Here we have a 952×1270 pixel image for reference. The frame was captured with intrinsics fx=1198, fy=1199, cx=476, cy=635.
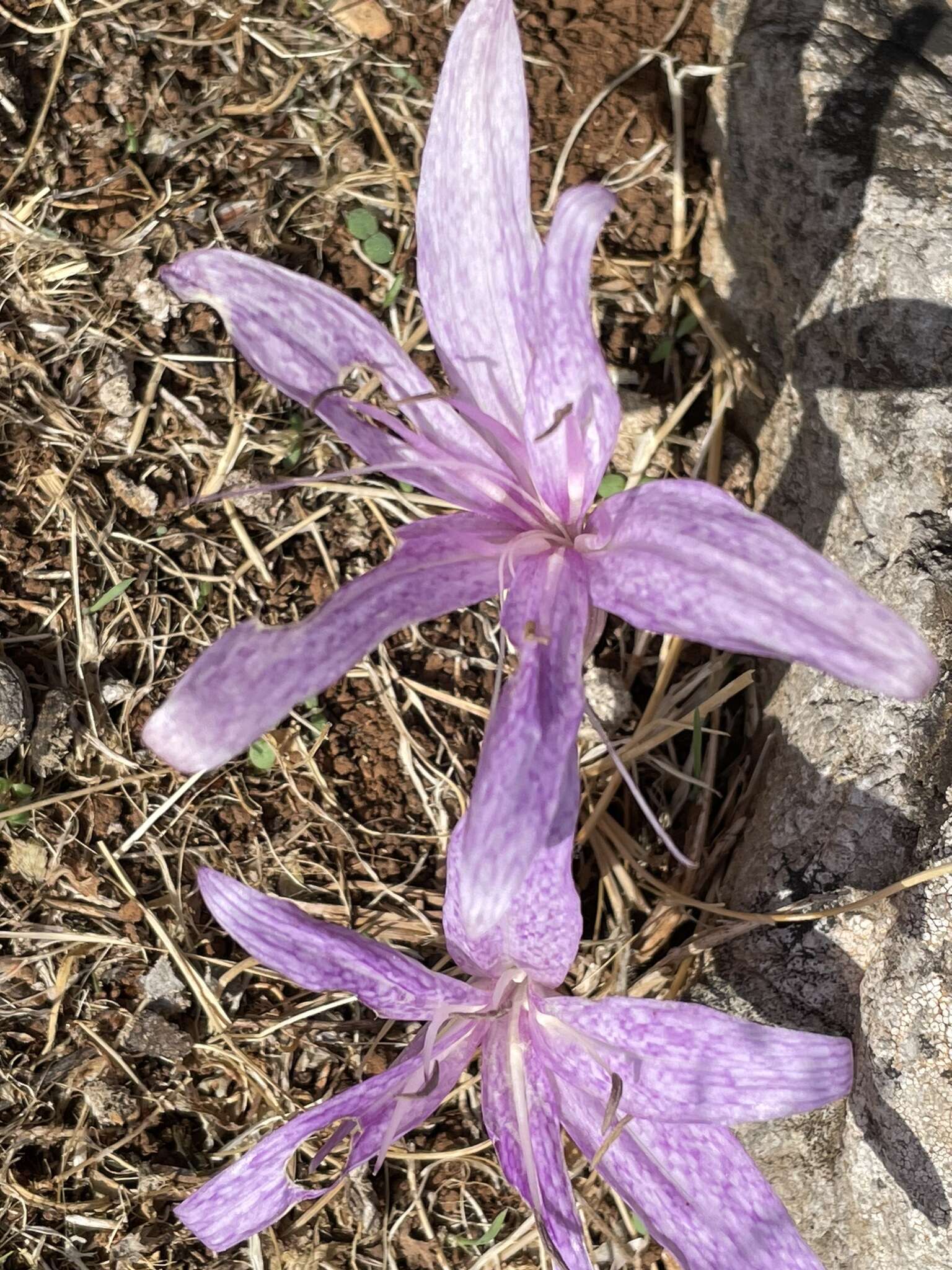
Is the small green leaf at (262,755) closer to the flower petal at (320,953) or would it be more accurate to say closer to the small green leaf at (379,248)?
the flower petal at (320,953)

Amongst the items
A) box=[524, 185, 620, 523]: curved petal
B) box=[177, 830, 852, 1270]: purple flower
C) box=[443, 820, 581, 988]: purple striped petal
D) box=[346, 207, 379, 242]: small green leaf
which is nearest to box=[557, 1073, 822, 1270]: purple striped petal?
box=[177, 830, 852, 1270]: purple flower

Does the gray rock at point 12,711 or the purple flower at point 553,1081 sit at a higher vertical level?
the purple flower at point 553,1081

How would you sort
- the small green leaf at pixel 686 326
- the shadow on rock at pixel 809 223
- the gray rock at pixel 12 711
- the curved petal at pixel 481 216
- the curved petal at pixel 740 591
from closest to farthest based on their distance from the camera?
1. the curved petal at pixel 740 591
2. the curved petal at pixel 481 216
3. the shadow on rock at pixel 809 223
4. the gray rock at pixel 12 711
5. the small green leaf at pixel 686 326

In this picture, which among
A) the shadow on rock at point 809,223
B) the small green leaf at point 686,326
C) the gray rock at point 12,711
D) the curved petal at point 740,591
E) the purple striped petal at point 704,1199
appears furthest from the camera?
the small green leaf at point 686,326

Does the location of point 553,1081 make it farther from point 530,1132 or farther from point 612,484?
point 612,484

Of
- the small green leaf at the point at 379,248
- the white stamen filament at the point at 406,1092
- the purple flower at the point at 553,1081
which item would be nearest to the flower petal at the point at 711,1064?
the purple flower at the point at 553,1081

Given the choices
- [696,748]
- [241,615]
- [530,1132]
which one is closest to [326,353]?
[241,615]
